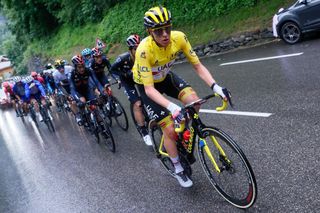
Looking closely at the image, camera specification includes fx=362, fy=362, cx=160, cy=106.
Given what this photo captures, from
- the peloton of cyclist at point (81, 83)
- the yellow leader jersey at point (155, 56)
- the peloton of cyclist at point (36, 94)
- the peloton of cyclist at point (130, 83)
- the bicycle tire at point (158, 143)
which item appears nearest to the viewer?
the yellow leader jersey at point (155, 56)

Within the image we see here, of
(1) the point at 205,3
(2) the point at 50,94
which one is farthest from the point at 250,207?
(1) the point at 205,3

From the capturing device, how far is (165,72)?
4.84 metres

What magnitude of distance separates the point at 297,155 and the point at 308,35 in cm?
928

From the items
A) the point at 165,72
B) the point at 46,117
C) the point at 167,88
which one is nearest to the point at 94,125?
the point at 167,88

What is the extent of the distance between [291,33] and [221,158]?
967 centimetres

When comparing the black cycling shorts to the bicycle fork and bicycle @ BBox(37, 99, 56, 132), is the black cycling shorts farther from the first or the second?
bicycle @ BBox(37, 99, 56, 132)

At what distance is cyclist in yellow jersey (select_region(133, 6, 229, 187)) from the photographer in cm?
407

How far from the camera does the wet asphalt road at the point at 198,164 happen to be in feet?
15.0

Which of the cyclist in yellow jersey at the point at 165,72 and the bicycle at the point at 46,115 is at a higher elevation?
the cyclist in yellow jersey at the point at 165,72

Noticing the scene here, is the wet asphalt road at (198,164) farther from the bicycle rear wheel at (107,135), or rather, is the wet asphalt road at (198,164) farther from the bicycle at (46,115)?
the bicycle at (46,115)

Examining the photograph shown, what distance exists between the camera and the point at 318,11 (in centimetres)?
1166

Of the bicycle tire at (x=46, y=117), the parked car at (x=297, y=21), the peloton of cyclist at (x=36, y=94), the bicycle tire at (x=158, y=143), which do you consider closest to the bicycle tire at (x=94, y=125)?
the bicycle tire at (x=158, y=143)

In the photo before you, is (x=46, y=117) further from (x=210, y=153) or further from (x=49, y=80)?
(x=210, y=153)

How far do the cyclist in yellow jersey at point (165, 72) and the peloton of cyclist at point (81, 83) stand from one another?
3.44m
